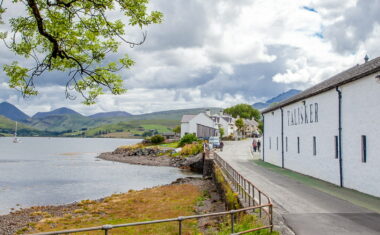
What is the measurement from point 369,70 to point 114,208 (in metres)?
19.3

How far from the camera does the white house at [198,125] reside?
10112 cm

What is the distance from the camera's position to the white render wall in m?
17.6

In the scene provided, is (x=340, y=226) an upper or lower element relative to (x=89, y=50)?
lower

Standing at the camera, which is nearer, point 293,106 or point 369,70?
point 369,70

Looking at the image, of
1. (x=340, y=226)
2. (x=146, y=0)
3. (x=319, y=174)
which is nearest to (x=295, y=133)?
(x=319, y=174)

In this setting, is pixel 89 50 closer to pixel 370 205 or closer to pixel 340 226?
pixel 340 226

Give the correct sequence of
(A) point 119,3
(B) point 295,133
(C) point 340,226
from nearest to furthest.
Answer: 1. (A) point 119,3
2. (C) point 340,226
3. (B) point 295,133

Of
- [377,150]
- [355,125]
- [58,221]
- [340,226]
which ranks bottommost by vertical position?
[58,221]

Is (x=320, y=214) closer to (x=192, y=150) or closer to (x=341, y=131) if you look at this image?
(x=341, y=131)

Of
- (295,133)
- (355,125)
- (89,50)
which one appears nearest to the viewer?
(89,50)

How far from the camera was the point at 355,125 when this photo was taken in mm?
19500

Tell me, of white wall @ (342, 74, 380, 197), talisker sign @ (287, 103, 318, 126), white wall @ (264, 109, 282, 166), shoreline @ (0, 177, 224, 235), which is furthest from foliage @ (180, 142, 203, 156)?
white wall @ (342, 74, 380, 197)

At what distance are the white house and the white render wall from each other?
226 feet

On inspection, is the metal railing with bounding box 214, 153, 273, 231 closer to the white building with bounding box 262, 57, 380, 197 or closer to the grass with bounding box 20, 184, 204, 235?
the grass with bounding box 20, 184, 204, 235
